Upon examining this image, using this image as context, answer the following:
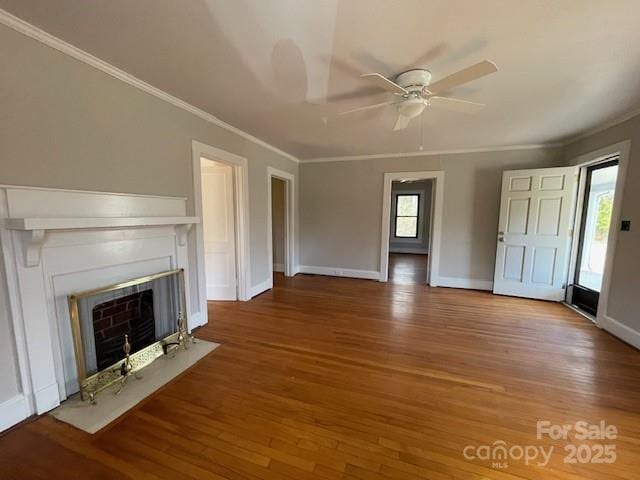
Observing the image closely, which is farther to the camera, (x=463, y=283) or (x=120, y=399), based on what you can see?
(x=463, y=283)

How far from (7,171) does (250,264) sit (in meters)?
2.63

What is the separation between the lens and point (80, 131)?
5.82ft

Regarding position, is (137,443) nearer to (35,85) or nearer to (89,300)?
(89,300)

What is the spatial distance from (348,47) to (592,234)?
4.25 meters

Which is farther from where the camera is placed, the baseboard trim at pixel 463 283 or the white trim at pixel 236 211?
the baseboard trim at pixel 463 283

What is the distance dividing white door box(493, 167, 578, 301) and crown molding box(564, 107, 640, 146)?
453mm

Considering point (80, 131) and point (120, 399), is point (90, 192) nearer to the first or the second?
point (80, 131)

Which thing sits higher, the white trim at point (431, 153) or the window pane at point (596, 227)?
the white trim at point (431, 153)

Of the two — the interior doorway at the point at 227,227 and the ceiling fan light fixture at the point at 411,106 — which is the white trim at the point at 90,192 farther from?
the ceiling fan light fixture at the point at 411,106

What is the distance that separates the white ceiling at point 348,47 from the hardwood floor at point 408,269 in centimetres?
323

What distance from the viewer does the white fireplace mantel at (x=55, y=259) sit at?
58.6 inches

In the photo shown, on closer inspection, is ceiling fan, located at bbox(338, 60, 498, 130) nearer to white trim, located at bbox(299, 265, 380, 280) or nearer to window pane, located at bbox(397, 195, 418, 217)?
white trim, located at bbox(299, 265, 380, 280)

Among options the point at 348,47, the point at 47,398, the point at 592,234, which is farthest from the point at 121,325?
→ the point at 592,234

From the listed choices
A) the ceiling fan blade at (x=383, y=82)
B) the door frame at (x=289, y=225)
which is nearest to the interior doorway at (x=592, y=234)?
the ceiling fan blade at (x=383, y=82)
